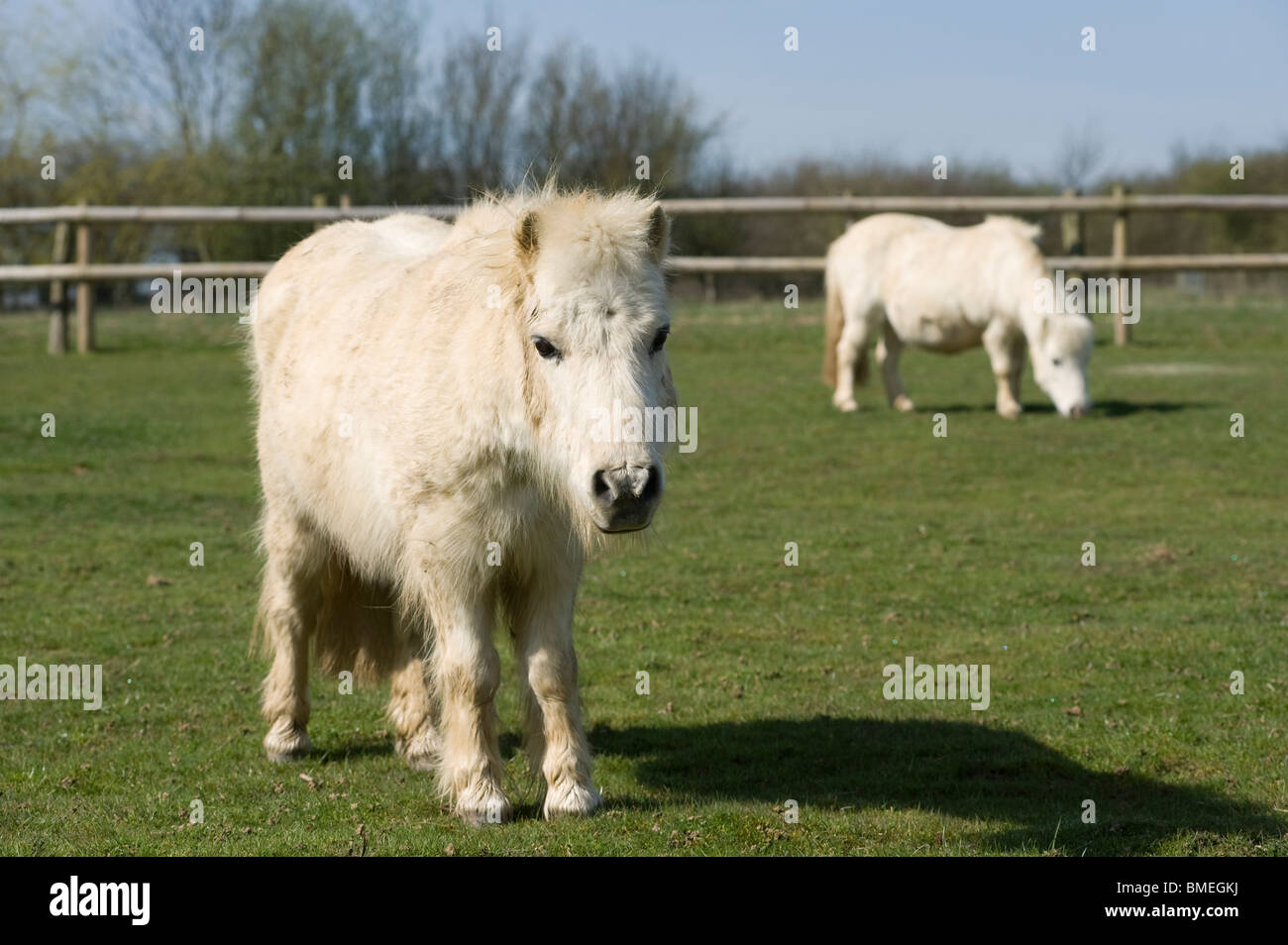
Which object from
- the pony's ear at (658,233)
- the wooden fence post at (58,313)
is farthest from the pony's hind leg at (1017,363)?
the wooden fence post at (58,313)

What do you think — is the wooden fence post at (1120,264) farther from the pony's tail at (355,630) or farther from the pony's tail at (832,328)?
the pony's tail at (355,630)

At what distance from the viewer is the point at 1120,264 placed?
1917 cm

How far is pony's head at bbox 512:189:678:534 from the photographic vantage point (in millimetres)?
3932

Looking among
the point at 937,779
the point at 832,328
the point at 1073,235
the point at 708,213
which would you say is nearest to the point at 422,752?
the point at 937,779

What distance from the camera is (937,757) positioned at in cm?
554

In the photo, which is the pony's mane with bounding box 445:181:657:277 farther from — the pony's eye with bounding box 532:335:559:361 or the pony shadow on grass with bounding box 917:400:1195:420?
the pony shadow on grass with bounding box 917:400:1195:420

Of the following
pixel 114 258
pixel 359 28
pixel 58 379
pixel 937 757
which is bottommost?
pixel 937 757

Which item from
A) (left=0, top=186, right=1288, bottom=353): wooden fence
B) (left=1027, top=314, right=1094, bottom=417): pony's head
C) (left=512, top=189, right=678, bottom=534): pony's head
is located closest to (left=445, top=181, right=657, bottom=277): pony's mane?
(left=512, top=189, right=678, bottom=534): pony's head

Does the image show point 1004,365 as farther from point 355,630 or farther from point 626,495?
point 626,495

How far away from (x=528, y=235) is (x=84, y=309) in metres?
17.6

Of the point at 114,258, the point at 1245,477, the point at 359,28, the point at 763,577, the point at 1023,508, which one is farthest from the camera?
the point at 359,28

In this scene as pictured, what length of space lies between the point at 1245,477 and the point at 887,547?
439 cm
